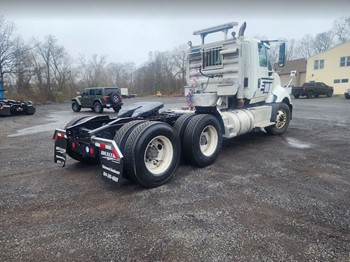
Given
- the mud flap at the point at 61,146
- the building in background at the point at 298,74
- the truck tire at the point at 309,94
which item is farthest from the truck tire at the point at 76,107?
the building in background at the point at 298,74

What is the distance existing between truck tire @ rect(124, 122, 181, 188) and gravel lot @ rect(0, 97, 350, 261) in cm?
21

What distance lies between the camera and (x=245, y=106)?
6.55m

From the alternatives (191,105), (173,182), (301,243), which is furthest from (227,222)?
(191,105)

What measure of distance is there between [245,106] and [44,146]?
5.85 m

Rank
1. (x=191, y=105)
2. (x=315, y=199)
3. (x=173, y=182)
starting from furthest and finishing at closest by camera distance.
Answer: (x=191, y=105)
(x=173, y=182)
(x=315, y=199)

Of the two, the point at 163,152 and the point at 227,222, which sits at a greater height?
the point at 163,152

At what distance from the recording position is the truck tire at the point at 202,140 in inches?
178

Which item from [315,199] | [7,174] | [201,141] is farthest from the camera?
[201,141]

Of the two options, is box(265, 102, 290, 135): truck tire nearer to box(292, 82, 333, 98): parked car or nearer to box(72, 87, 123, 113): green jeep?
box(72, 87, 123, 113): green jeep

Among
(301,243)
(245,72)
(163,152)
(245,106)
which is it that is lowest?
(301,243)

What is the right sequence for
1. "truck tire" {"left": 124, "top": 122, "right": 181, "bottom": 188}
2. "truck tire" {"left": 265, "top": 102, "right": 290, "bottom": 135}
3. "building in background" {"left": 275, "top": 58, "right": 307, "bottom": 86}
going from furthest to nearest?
"building in background" {"left": 275, "top": 58, "right": 307, "bottom": 86}, "truck tire" {"left": 265, "top": 102, "right": 290, "bottom": 135}, "truck tire" {"left": 124, "top": 122, "right": 181, "bottom": 188}

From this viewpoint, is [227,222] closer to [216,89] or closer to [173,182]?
[173,182]

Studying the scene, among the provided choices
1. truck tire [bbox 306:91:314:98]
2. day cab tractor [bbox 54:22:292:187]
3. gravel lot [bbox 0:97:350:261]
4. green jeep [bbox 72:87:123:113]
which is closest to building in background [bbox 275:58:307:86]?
truck tire [bbox 306:91:314:98]

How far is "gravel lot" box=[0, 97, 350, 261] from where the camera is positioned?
231 cm
